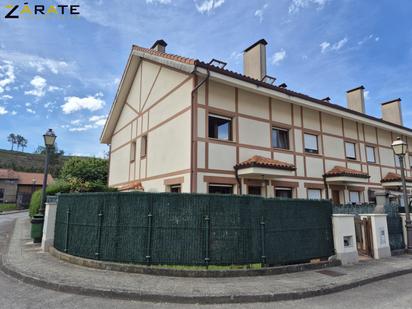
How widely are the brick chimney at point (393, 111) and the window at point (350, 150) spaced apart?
24.9 feet

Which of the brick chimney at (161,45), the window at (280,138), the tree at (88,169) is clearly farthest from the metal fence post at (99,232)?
the tree at (88,169)

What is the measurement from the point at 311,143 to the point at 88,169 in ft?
52.6

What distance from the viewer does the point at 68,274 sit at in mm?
6285

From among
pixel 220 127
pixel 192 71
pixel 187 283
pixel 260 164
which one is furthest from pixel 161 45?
pixel 187 283

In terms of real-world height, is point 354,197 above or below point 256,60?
below

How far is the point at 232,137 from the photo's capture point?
11250 millimetres

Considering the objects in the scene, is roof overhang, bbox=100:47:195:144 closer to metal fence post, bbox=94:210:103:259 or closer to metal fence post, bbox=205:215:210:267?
metal fence post, bbox=94:210:103:259

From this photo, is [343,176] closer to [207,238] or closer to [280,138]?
[280,138]

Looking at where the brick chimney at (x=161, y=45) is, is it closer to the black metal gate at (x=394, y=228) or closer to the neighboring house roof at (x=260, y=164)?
the neighboring house roof at (x=260, y=164)

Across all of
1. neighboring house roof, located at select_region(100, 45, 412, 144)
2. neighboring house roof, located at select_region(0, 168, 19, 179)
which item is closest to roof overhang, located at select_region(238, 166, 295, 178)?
neighboring house roof, located at select_region(100, 45, 412, 144)

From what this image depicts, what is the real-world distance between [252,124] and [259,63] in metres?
4.00

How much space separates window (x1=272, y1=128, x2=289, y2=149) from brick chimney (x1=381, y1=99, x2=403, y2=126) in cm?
1240

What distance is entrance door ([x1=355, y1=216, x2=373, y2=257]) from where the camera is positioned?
9.31 m

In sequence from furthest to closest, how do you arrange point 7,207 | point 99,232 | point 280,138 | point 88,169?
point 7,207
point 88,169
point 280,138
point 99,232
